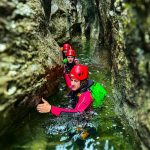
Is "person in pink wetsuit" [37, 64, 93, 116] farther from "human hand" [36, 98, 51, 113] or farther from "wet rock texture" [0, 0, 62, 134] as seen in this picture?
"wet rock texture" [0, 0, 62, 134]

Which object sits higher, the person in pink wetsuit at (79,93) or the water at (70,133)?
the person in pink wetsuit at (79,93)

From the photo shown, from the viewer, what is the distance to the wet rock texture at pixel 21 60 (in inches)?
264

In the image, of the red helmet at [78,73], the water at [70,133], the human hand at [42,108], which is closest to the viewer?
the water at [70,133]

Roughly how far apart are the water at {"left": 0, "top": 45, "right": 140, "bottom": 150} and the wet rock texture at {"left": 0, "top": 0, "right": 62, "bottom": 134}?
2.61ft

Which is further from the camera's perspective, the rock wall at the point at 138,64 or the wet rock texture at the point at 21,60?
the wet rock texture at the point at 21,60

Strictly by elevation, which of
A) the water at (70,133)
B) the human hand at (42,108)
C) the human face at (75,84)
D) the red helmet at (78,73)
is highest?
the red helmet at (78,73)

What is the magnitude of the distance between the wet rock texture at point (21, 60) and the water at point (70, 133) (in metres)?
0.79

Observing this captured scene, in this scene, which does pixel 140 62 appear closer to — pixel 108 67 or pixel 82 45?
pixel 108 67

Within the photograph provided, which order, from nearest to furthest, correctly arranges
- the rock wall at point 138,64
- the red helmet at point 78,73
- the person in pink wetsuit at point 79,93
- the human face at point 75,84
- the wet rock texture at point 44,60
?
the rock wall at point 138,64
the wet rock texture at point 44,60
the person in pink wetsuit at point 79,93
the red helmet at point 78,73
the human face at point 75,84

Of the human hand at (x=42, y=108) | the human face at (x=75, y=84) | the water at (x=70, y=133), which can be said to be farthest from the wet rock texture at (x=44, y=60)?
the human face at (x=75, y=84)

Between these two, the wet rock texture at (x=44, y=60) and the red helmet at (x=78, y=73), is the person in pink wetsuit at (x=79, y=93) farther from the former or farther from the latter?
the wet rock texture at (x=44, y=60)

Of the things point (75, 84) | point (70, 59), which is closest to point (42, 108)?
point (75, 84)

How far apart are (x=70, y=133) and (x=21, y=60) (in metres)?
2.99

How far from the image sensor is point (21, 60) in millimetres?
7328
